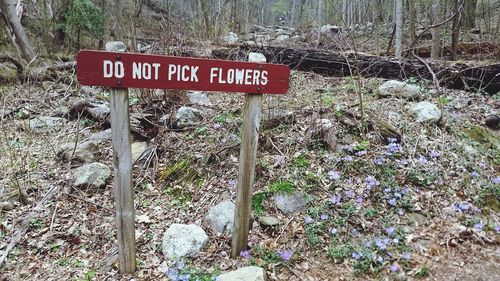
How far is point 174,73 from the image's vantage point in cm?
233

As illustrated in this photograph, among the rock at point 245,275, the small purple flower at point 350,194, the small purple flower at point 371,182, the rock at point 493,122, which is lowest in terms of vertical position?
the rock at point 245,275

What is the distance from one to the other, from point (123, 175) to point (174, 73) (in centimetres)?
78

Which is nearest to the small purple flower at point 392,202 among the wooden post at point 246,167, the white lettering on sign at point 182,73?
the wooden post at point 246,167

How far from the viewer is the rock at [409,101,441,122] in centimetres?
Answer: 443

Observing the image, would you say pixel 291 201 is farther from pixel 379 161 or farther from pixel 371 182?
pixel 379 161

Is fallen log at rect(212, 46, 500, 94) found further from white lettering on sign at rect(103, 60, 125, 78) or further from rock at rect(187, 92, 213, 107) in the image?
white lettering on sign at rect(103, 60, 125, 78)

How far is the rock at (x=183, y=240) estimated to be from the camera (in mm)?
2965

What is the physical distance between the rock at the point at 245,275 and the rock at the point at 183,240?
0.50 metres

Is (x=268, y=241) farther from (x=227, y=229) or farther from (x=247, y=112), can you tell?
(x=247, y=112)

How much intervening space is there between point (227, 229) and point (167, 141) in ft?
5.86

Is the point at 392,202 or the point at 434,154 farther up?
the point at 434,154

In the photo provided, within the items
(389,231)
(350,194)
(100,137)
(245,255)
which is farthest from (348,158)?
(100,137)

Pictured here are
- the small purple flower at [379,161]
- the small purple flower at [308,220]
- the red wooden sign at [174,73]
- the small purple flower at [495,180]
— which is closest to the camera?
the red wooden sign at [174,73]

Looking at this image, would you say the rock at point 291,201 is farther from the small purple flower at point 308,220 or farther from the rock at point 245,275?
the rock at point 245,275
